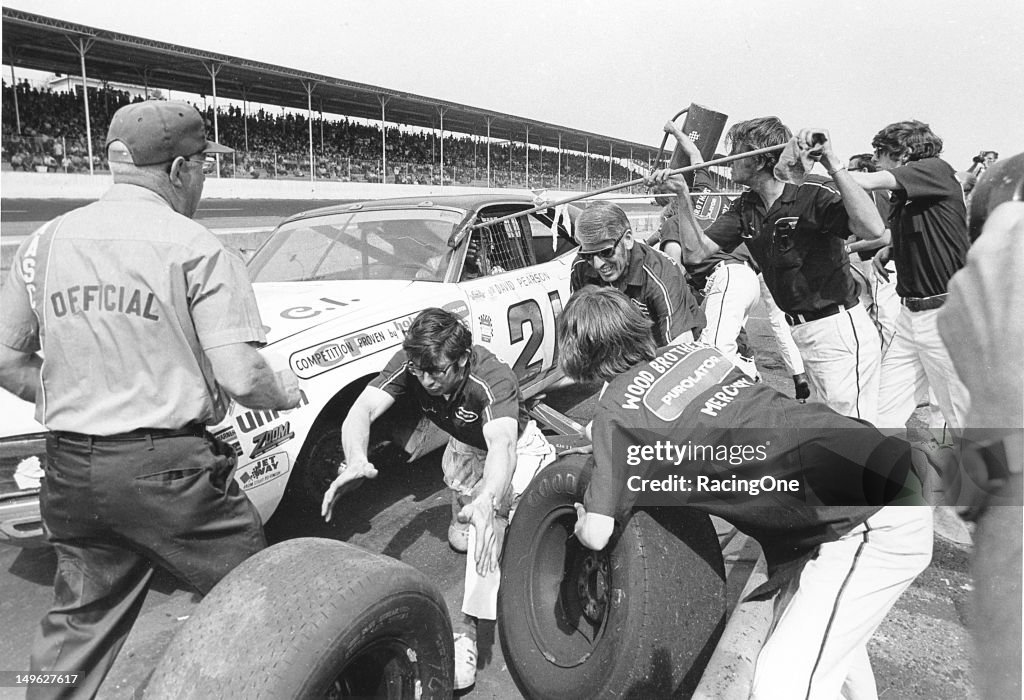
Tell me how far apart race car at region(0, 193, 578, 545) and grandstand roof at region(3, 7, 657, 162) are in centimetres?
77

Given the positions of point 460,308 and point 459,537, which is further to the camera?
point 460,308

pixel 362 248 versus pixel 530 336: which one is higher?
pixel 362 248

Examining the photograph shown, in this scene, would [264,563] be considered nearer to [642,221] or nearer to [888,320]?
[888,320]

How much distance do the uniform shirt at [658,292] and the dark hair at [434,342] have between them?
1150 millimetres

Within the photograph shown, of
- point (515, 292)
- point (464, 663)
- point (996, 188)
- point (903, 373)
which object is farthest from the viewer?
point (515, 292)

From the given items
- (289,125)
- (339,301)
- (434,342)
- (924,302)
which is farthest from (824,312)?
(289,125)

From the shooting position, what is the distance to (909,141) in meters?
1.74

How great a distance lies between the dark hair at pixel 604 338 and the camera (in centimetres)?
175

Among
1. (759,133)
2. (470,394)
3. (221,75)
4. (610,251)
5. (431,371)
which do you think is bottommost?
(470,394)

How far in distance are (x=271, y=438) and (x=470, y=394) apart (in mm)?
846

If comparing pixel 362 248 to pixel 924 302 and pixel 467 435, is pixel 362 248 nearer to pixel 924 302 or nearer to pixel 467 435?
pixel 467 435

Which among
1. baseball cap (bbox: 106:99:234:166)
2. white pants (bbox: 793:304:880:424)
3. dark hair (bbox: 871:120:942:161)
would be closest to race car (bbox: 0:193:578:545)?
baseball cap (bbox: 106:99:234:166)

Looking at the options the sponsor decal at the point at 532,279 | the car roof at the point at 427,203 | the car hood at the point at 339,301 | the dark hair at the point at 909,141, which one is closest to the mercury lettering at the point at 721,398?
the dark hair at the point at 909,141

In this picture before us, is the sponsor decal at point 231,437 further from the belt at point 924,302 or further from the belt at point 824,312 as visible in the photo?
the belt at point 924,302
